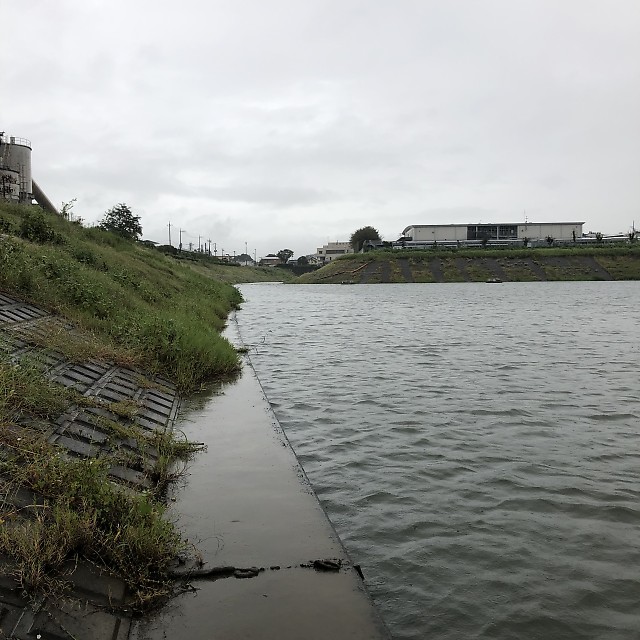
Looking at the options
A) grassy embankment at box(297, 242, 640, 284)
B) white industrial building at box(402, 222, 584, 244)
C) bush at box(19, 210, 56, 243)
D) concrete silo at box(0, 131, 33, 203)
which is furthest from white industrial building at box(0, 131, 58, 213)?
white industrial building at box(402, 222, 584, 244)

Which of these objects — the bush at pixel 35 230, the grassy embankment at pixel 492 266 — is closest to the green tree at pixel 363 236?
the grassy embankment at pixel 492 266

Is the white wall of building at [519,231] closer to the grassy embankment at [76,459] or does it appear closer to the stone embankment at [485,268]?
the stone embankment at [485,268]

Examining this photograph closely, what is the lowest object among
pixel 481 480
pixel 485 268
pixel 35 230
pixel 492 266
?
pixel 481 480

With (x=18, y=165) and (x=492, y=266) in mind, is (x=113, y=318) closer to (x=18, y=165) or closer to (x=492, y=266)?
(x=18, y=165)

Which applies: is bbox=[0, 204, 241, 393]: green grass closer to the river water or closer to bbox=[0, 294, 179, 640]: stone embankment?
bbox=[0, 294, 179, 640]: stone embankment

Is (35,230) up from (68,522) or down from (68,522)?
up

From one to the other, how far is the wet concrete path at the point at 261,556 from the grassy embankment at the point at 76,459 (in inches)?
14.7

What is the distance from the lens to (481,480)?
7.89 m

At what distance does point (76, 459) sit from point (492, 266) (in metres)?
107

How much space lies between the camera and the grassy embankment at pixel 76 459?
4.61 metres

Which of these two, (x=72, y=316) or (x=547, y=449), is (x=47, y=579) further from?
(x=72, y=316)

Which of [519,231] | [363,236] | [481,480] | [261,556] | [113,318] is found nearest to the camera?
[261,556]

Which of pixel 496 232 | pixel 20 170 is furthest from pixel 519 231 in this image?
pixel 20 170

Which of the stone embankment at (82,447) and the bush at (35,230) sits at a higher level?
the bush at (35,230)
